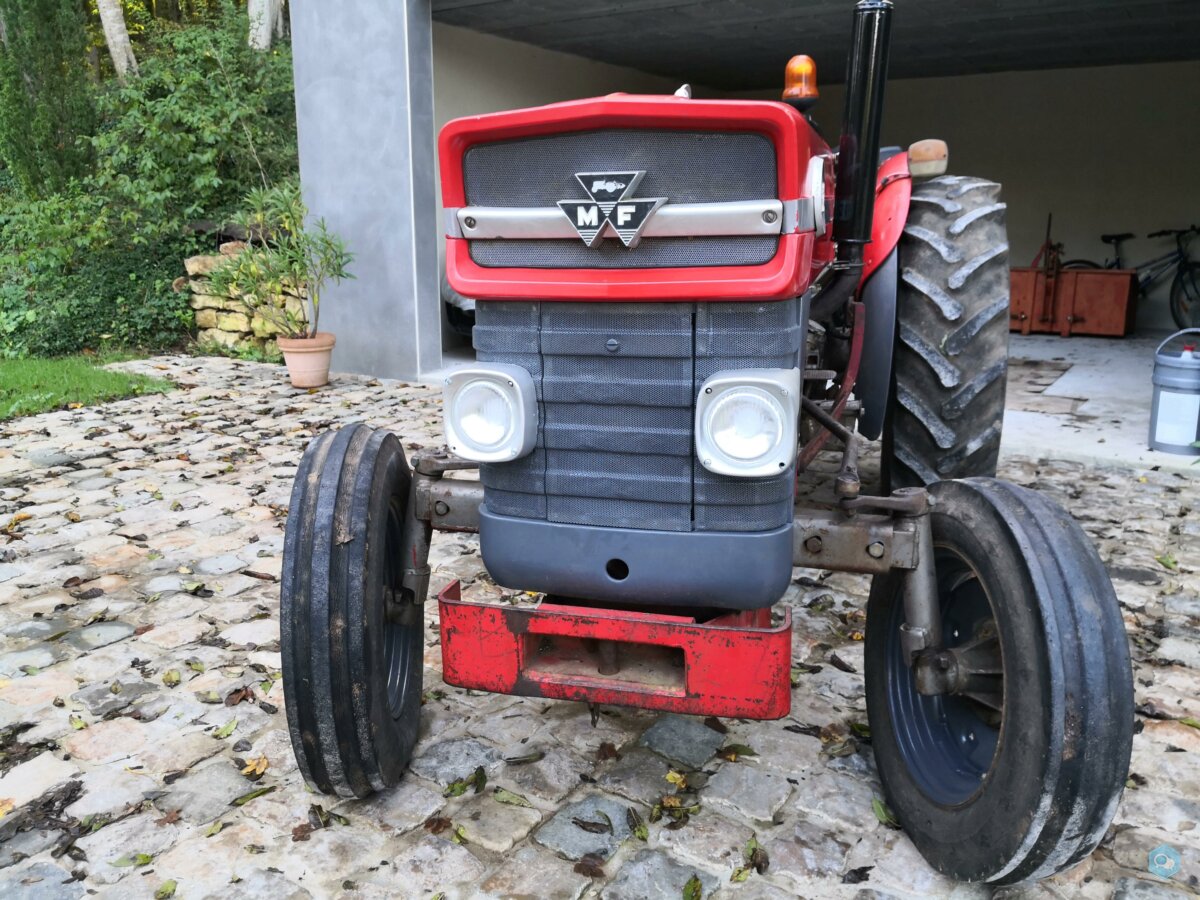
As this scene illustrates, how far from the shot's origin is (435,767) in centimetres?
250

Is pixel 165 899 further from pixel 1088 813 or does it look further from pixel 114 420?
pixel 114 420

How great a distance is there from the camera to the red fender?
3342mm

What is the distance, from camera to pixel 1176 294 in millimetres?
10633

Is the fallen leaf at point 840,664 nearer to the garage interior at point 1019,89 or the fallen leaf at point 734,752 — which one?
the fallen leaf at point 734,752

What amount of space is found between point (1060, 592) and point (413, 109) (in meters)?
6.52

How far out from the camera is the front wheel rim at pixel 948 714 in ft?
6.95

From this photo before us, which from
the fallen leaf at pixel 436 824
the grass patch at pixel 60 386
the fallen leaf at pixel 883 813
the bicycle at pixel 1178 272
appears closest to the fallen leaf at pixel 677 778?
the fallen leaf at pixel 883 813

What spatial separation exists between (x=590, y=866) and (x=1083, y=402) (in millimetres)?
5832

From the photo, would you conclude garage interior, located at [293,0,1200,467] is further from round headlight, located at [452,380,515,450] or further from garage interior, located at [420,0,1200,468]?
round headlight, located at [452,380,515,450]

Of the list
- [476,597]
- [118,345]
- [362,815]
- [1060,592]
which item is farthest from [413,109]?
[1060,592]

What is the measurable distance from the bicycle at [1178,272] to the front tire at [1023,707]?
10014 mm

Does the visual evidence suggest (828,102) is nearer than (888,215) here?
No

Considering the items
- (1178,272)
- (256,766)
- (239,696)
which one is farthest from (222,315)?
(1178,272)

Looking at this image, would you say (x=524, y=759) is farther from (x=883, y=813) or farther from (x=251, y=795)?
(x=883, y=813)
